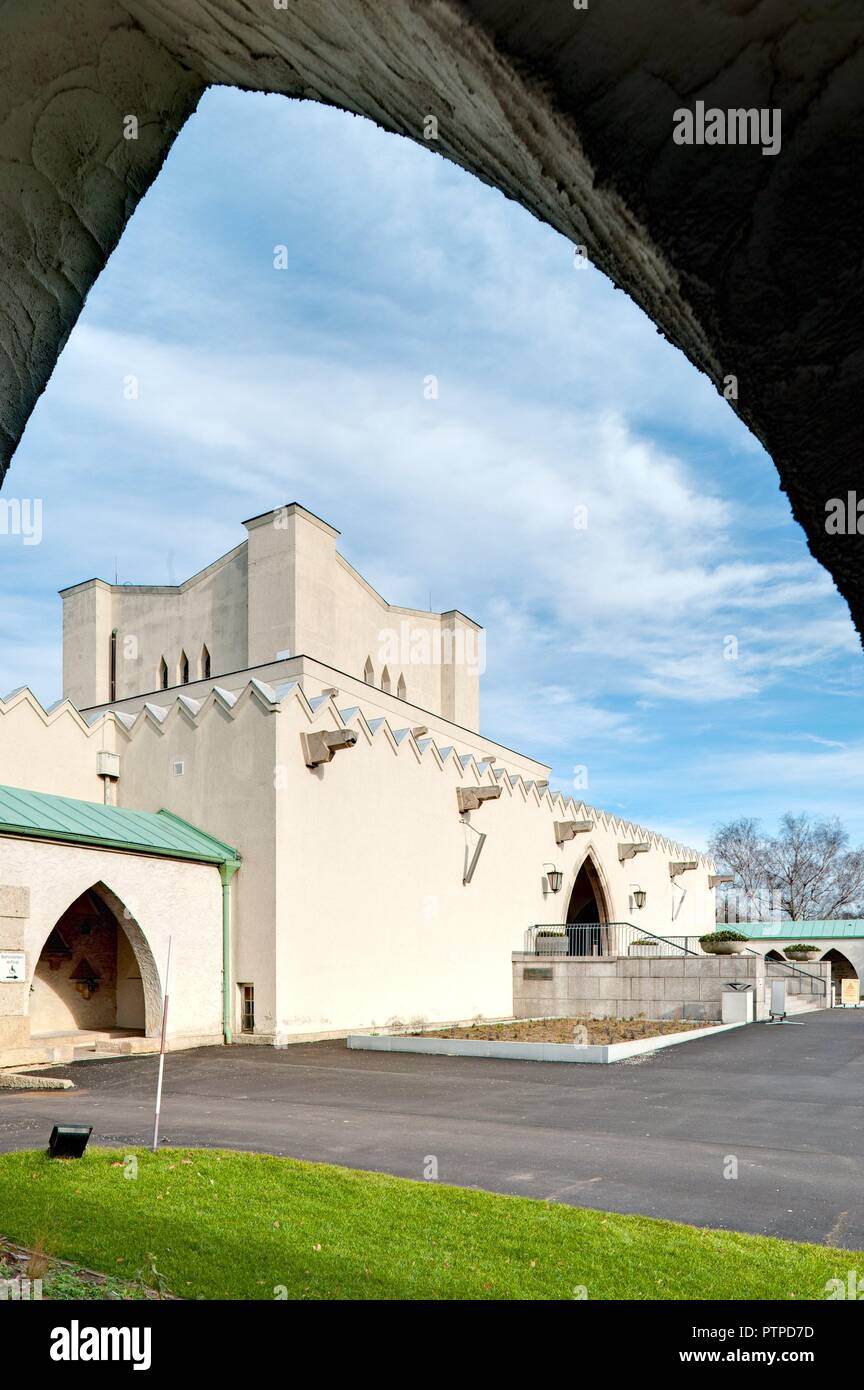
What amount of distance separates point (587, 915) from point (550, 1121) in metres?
35.4

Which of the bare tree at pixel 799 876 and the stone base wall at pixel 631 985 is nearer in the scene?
the stone base wall at pixel 631 985

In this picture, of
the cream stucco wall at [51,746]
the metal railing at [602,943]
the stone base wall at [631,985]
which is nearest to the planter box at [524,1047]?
the stone base wall at [631,985]

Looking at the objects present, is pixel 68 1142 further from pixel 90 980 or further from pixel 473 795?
pixel 473 795

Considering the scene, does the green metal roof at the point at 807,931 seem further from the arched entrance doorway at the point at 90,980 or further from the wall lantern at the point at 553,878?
the arched entrance doorway at the point at 90,980

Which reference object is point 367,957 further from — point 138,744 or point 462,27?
point 462,27

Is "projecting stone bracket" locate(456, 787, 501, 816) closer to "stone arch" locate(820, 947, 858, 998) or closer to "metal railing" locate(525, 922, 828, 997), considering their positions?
"metal railing" locate(525, 922, 828, 997)

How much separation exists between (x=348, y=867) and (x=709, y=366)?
19.6 metres

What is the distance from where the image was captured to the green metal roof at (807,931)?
155 feet

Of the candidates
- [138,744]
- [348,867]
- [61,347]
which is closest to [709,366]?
[61,347]

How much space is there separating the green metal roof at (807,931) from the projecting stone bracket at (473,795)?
30.0 meters

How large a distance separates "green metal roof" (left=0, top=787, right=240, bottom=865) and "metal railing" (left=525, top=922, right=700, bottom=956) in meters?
11.5

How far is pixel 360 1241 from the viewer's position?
544cm

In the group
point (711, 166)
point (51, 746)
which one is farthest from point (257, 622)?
point (711, 166)

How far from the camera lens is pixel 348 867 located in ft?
66.6
